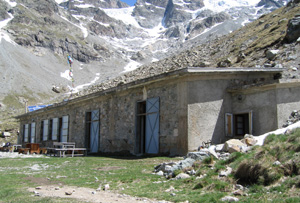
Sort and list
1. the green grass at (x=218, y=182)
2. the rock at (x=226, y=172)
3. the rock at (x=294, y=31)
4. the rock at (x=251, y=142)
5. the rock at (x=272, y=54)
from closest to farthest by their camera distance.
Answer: the green grass at (x=218, y=182), the rock at (x=226, y=172), the rock at (x=251, y=142), the rock at (x=272, y=54), the rock at (x=294, y=31)

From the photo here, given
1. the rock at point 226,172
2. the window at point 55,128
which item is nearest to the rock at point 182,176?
the rock at point 226,172

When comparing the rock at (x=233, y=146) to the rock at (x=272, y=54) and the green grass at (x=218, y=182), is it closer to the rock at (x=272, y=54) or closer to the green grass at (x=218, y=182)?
the green grass at (x=218, y=182)

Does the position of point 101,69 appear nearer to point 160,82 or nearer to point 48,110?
Result: point 48,110

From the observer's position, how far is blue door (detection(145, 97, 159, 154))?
593 inches

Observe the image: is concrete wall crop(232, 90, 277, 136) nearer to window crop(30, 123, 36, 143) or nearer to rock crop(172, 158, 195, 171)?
rock crop(172, 158, 195, 171)

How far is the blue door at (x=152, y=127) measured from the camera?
49.4 ft

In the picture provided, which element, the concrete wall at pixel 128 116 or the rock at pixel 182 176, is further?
the concrete wall at pixel 128 116

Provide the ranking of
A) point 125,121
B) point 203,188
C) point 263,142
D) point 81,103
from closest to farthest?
point 203,188, point 263,142, point 125,121, point 81,103

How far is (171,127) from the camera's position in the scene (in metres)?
14.2

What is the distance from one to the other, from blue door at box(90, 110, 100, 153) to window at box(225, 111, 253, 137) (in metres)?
8.50

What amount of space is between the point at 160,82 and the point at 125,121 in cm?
362

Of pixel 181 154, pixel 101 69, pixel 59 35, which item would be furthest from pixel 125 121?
pixel 59 35

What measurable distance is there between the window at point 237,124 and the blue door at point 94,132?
8.50m

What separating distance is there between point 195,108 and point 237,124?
255 centimetres
